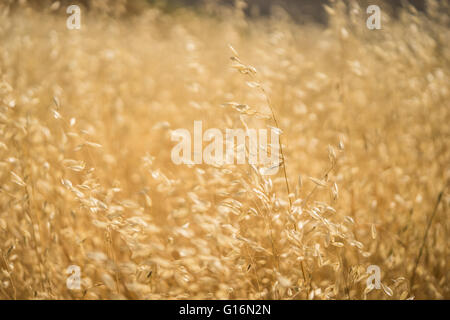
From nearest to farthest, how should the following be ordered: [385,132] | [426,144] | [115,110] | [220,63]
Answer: [426,144]
[385,132]
[115,110]
[220,63]

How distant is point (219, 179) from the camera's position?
0.98 metres

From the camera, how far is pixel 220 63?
2.91 metres

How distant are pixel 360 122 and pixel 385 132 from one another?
0.56 ft

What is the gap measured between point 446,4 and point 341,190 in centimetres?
160

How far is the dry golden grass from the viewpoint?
822mm

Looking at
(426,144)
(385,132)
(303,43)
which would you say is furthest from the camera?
(303,43)

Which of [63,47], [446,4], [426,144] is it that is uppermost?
[446,4]

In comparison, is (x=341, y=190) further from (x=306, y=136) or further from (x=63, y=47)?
(x=63, y=47)

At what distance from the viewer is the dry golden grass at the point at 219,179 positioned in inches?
32.4
